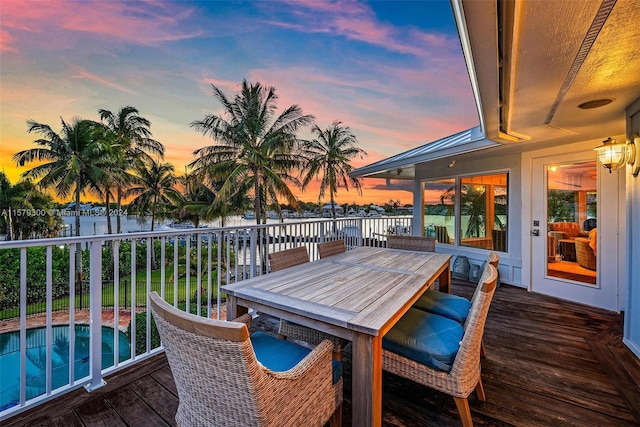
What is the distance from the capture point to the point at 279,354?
1538mm

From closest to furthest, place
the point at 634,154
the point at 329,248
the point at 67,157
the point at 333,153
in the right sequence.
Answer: the point at 634,154 → the point at 329,248 → the point at 67,157 → the point at 333,153

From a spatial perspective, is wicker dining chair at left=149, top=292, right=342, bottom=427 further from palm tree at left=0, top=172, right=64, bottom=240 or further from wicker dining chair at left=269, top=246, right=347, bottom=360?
palm tree at left=0, top=172, right=64, bottom=240

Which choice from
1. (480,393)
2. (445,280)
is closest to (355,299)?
(480,393)

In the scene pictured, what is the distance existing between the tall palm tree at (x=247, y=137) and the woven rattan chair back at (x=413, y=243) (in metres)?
8.46

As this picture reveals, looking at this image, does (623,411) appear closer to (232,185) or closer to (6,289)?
(232,185)

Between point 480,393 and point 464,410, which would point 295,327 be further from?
point 480,393

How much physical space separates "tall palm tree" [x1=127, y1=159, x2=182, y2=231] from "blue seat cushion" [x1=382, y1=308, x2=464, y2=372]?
20.0 meters

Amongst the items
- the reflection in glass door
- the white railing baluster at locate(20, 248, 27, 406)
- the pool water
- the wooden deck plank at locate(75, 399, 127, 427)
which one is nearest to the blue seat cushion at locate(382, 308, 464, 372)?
the wooden deck plank at locate(75, 399, 127, 427)

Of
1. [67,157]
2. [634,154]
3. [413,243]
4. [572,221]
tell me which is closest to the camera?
[634,154]

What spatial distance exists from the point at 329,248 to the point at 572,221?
3886mm

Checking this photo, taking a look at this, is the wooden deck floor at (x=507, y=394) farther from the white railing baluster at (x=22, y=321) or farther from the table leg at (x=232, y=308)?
the table leg at (x=232, y=308)

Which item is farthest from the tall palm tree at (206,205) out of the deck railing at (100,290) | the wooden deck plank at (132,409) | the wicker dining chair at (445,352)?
the wicker dining chair at (445,352)

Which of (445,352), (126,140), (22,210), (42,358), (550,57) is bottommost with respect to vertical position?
(42,358)

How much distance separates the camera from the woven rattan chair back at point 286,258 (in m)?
2.42
